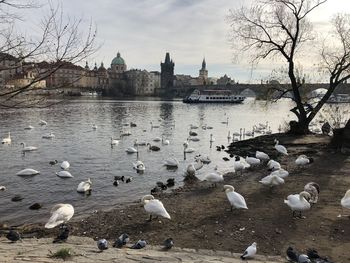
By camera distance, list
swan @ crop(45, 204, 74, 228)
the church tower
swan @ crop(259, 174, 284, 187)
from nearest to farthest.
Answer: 1. swan @ crop(45, 204, 74, 228)
2. swan @ crop(259, 174, 284, 187)
3. the church tower

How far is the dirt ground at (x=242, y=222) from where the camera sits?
8977mm

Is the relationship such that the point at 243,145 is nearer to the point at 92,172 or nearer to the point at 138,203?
the point at 92,172

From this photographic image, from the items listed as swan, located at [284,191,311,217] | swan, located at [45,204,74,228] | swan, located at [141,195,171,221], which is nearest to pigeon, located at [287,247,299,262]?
swan, located at [284,191,311,217]

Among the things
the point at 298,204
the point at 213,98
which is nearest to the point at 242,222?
the point at 298,204

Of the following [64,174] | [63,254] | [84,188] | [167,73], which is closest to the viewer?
[63,254]

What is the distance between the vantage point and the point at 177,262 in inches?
287

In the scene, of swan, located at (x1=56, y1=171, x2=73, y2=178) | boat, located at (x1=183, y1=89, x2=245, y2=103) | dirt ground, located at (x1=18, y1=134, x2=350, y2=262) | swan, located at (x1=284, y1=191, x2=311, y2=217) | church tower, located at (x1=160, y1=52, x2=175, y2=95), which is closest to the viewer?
dirt ground, located at (x1=18, y1=134, x2=350, y2=262)

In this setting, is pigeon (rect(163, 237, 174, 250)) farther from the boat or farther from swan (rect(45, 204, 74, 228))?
the boat

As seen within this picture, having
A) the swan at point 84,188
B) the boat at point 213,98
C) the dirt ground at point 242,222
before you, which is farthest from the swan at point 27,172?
the boat at point 213,98

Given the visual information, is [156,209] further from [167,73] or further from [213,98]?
[167,73]

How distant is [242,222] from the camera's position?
10320 mm

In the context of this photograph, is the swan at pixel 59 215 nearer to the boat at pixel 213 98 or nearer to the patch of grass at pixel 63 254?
the patch of grass at pixel 63 254

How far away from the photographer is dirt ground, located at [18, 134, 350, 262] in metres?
8.98

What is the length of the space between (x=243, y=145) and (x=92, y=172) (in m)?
11.7
